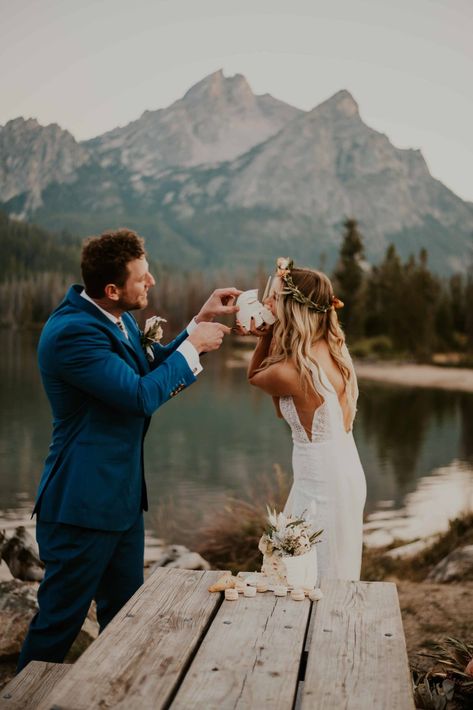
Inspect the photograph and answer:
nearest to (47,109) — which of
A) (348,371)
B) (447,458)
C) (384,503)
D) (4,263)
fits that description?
(4,263)

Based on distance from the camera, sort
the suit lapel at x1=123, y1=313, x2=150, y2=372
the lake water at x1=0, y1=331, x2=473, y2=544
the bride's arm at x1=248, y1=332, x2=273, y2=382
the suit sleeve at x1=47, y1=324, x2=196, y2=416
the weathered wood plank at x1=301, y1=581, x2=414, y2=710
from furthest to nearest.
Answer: the lake water at x1=0, y1=331, x2=473, y2=544
the bride's arm at x1=248, y1=332, x2=273, y2=382
the suit lapel at x1=123, y1=313, x2=150, y2=372
the suit sleeve at x1=47, y1=324, x2=196, y2=416
the weathered wood plank at x1=301, y1=581, x2=414, y2=710

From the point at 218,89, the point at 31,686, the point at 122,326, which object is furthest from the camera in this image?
the point at 218,89

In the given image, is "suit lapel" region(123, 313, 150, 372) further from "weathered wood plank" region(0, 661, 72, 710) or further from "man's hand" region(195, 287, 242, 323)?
"weathered wood plank" region(0, 661, 72, 710)

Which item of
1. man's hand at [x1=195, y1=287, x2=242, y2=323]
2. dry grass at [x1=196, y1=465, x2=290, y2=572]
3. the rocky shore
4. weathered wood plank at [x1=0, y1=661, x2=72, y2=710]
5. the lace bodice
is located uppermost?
man's hand at [x1=195, y1=287, x2=242, y2=323]

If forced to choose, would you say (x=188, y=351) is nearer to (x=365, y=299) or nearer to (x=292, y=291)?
(x=292, y=291)

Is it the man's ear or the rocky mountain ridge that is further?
the rocky mountain ridge

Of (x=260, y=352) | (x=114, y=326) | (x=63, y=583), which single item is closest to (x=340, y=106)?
(x=260, y=352)

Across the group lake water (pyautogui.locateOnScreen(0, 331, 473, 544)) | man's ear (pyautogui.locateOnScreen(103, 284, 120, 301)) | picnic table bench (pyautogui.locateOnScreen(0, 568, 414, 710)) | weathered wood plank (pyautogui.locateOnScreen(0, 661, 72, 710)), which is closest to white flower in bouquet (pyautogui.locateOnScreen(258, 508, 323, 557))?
picnic table bench (pyautogui.locateOnScreen(0, 568, 414, 710))

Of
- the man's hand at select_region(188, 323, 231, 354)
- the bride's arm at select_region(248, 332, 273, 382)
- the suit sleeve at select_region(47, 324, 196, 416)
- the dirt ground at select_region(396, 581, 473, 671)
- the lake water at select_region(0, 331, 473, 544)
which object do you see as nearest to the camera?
the suit sleeve at select_region(47, 324, 196, 416)

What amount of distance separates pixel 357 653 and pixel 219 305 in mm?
1808

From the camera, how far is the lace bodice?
3.56m

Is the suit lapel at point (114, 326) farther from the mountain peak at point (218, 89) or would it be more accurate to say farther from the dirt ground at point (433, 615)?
the mountain peak at point (218, 89)

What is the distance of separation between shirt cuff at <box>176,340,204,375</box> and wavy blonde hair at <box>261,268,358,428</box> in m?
0.61

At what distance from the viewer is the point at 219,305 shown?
11.7ft
